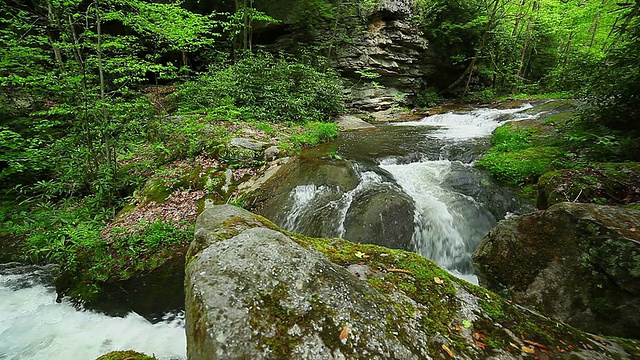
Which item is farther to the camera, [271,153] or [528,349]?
[271,153]

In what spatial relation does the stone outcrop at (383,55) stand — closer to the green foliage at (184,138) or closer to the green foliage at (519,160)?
the green foliage at (519,160)

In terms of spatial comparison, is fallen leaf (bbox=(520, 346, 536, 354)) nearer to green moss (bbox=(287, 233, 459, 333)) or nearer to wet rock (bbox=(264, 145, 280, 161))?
green moss (bbox=(287, 233, 459, 333))

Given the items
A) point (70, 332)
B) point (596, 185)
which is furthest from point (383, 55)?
point (70, 332)

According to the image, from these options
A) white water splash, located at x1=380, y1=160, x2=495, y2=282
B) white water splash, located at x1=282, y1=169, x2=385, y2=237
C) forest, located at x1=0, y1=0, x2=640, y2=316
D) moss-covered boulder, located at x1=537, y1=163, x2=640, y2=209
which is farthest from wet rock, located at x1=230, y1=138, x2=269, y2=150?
moss-covered boulder, located at x1=537, y1=163, x2=640, y2=209

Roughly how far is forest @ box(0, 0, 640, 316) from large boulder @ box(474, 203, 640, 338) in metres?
3.62

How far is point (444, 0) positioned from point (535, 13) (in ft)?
17.4

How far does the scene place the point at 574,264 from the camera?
2.74 m

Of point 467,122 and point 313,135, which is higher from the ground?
point 467,122

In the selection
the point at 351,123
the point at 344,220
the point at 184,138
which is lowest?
the point at 344,220

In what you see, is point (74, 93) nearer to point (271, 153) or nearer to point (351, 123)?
point (271, 153)

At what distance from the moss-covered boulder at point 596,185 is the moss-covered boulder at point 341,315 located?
11.1ft

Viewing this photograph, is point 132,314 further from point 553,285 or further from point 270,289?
point 553,285

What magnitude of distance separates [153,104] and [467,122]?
13836 millimetres

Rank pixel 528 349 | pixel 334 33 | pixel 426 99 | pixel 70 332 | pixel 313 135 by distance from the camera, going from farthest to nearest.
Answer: pixel 426 99
pixel 334 33
pixel 313 135
pixel 70 332
pixel 528 349
